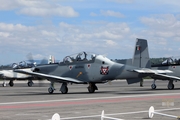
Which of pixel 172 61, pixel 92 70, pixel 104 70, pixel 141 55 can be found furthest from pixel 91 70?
pixel 172 61

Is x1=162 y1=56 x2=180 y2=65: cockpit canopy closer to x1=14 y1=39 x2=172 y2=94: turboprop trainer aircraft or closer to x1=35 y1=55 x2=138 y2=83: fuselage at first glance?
x1=14 y1=39 x2=172 y2=94: turboprop trainer aircraft

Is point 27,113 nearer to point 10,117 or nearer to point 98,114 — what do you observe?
point 10,117

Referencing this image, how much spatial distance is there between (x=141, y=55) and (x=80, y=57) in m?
3.92

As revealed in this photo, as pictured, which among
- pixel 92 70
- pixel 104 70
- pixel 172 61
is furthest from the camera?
pixel 172 61

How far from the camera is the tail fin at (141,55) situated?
2517 cm

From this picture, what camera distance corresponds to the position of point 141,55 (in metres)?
25.5

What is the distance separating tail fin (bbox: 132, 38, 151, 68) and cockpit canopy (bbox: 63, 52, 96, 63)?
8.88 ft

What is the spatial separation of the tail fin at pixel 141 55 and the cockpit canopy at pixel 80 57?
8.88ft

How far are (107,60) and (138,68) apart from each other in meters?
2.05

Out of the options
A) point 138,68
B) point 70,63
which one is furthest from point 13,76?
point 138,68

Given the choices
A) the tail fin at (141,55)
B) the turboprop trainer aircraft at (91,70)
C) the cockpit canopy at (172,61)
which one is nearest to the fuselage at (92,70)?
the turboprop trainer aircraft at (91,70)

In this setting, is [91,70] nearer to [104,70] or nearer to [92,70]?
[92,70]

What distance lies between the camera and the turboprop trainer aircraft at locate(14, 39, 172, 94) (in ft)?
78.2

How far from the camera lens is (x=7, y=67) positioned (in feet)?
149
